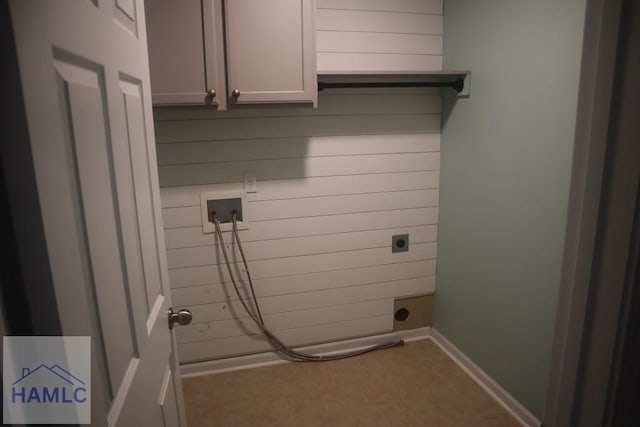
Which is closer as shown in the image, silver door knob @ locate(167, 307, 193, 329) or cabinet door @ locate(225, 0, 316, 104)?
silver door knob @ locate(167, 307, 193, 329)

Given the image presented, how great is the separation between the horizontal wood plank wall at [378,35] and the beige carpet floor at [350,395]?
6.19ft

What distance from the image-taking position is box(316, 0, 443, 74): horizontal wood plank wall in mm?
2248

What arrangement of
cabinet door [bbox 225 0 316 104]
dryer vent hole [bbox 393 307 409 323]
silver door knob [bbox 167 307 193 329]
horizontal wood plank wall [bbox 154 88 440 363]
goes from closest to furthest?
1. silver door knob [bbox 167 307 193 329]
2. cabinet door [bbox 225 0 316 104]
3. horizontal wood plank wall [bbox 154 88 440 363]
4. dryer vent hole [bbox 393 307 409 323]

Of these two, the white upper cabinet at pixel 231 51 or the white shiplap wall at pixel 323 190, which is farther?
the white shiplap wall at pixel 323 190

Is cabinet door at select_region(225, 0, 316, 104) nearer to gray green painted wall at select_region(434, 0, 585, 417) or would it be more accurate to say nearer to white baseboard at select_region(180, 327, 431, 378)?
Answer: gray green painted wall at select_region(434, 0, 585, 417)

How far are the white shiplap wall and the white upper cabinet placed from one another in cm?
30

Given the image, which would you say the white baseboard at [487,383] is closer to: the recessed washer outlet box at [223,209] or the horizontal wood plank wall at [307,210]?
the horizontal wood plank wall at [307,210]

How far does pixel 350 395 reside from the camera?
88.4 inches

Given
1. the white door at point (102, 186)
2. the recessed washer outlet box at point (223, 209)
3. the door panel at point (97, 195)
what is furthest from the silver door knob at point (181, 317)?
the recessed washer outlet box at point (223, 209)

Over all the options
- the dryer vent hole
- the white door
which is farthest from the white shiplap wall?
the white door

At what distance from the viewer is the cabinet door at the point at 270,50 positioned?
1.82 m

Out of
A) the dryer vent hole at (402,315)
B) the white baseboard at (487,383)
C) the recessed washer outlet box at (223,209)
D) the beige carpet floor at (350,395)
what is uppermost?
the recessed washer outlet box at (223,209)

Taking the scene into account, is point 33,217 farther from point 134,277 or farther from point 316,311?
point 316,311

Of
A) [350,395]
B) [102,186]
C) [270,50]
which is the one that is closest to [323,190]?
[270,50]
